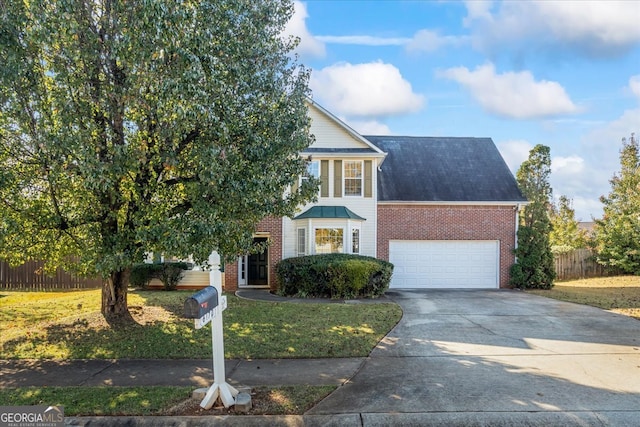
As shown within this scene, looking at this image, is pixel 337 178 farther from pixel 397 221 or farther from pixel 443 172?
pixel 443 172

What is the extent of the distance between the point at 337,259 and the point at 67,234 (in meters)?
8.65

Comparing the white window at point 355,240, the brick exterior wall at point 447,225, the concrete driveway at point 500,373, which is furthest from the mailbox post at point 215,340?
the brick exterior wall at point 447,225

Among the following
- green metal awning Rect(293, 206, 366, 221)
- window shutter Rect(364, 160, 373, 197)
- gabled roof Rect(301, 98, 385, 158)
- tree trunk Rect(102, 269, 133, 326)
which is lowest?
tree trunk Rect(102, 269, 133, 326)

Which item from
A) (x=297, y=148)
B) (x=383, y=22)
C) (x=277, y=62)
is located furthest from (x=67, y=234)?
(x=383, y=22)

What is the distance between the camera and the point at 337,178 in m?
16.7

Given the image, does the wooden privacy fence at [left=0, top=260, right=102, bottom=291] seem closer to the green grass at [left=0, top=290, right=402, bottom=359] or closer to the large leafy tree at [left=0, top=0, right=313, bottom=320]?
the green grass at [left=0, top=290, right=402, bottom=359]

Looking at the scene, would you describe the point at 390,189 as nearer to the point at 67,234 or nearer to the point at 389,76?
the point at 389,76

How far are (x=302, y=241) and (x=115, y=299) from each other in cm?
830

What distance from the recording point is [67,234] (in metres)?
7.91

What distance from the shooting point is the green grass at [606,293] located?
40.7 feet

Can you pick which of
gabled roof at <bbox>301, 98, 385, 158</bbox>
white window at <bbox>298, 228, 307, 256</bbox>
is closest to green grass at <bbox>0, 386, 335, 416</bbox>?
white window at <bbox>298, 228, 307, 256</bbox>

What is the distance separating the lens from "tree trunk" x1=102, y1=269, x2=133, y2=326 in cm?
886

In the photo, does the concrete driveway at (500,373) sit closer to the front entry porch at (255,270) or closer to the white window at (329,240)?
the white window at (329,240)

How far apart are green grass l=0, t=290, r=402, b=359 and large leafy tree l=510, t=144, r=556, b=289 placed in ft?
25.8
